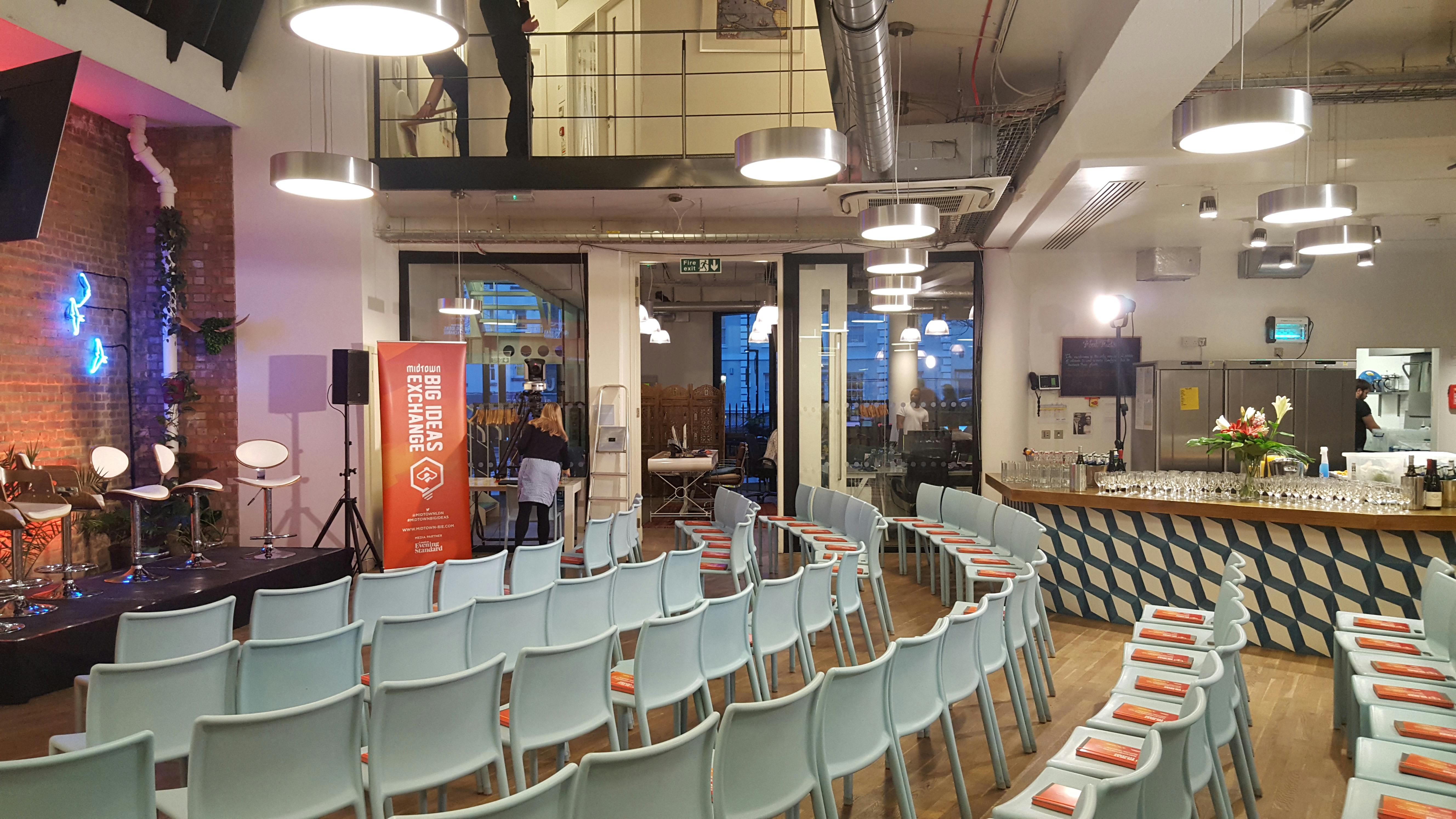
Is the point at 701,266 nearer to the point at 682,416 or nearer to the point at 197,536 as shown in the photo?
the point at 682,416

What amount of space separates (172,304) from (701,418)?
6977 millimetres

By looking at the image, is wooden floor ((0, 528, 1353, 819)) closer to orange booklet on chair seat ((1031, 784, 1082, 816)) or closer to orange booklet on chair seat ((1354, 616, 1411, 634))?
orange booklet on chair seat ((1354, 616, 1411, 634))

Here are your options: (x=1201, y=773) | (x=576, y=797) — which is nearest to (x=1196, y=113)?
(x=1201, y=773)

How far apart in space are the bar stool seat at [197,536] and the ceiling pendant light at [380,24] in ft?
17.2

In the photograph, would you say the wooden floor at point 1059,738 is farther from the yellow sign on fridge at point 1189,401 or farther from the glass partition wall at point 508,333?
the yellow sign on fridge at point 1189,401

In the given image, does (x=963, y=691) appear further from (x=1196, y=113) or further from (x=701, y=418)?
(x=701, y=418)

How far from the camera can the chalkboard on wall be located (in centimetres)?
997

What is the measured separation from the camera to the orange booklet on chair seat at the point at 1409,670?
370 cm

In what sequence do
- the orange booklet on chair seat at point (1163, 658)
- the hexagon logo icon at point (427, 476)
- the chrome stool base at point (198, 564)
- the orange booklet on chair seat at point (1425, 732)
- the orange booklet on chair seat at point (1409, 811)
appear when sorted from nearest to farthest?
1. the orange booklet on chair seat at point (1409, 811)
2. the orange booklet on chair seat at point (1425, 732)
3. the orange booklet on chair seat at point (1163, 658)
4. the chrome stool base at point (198, 564)
5. the hexagon logo icon at point (427, 476)

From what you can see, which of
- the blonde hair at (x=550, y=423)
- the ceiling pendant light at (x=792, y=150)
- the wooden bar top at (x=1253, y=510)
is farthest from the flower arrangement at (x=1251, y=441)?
the blonde hair at (x=550, y=423)

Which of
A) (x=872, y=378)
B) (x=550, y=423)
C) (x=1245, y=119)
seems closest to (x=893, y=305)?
(x=872, y=378)

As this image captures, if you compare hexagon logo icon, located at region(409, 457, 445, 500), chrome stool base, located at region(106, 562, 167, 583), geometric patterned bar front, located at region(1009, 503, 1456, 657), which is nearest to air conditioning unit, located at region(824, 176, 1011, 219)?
geometric patterned bar front, located at region(1009, 503, 1456, 657)

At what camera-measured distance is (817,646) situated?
6.00 m

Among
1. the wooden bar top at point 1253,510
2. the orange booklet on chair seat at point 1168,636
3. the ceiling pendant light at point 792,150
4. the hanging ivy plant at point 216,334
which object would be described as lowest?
the orange booklet on chair seat at point 1168,636
